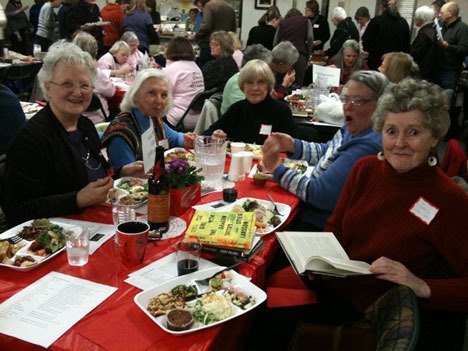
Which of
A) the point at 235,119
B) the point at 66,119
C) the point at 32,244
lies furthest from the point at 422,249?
the point at 235,119

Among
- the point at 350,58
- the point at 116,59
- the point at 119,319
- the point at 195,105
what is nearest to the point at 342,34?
the point at 350,58

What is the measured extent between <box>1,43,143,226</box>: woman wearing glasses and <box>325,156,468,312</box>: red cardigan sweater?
103 centimetres

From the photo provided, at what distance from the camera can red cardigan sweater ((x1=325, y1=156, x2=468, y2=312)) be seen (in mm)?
1547

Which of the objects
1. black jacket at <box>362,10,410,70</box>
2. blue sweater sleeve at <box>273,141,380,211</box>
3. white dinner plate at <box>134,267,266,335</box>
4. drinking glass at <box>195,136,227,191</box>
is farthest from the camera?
black jacket at <box>362,10,410,70</box>

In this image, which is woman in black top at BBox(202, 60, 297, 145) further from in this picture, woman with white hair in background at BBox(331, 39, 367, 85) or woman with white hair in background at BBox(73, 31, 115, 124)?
woman with white hair in background at BBox(331, 39, 367, 85)

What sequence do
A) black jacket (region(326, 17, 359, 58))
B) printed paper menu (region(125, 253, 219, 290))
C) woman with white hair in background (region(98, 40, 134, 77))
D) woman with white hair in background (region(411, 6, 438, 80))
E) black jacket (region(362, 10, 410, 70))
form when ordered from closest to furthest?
1. printed paper menu (region(125, 253, 219, 290))
2. woman with white hair in background (region(98, 40, 134, 77))
3. woman with white hair in background (region(411, 6, 438, 80))
4. black jacket (region(362, 10, 410, 70))
5. black jacket (region(326, 17, 359, 58))

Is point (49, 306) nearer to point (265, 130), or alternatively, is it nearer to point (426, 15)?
point (265, 130)

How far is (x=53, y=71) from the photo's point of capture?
2025 mm

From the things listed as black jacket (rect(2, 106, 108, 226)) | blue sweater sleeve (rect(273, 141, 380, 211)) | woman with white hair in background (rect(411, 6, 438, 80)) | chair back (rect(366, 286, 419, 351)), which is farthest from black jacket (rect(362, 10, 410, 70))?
chair back (rect(366, 286, 419, 351))

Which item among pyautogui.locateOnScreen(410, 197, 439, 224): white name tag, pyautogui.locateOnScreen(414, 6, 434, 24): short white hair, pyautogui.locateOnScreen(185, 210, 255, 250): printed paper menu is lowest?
pyautogui.locateOnScreen(185, 210, 255, 250): printed paper menu

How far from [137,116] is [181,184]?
0.85 metres

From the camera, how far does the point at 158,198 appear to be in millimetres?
1641

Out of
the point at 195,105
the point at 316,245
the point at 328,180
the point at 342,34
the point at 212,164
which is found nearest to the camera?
the point at 316,245

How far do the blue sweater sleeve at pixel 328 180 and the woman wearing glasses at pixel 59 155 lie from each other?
76 centimetres
